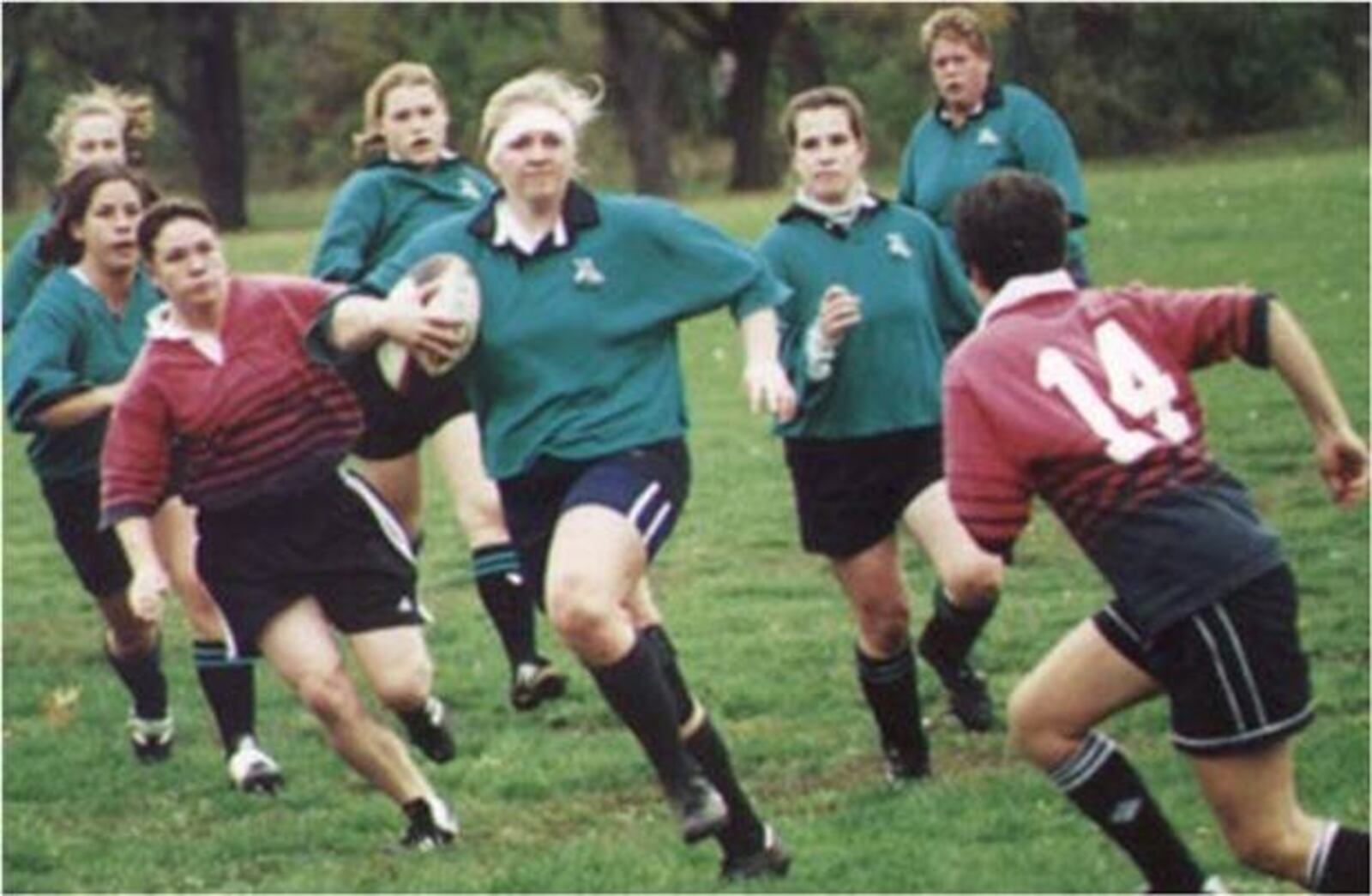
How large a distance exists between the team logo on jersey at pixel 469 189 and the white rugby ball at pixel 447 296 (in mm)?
2937

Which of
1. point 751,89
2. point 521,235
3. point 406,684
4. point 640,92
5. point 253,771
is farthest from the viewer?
point 751,89

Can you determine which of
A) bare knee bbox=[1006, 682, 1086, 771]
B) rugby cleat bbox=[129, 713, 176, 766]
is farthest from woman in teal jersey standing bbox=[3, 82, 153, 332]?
bare knee bbox=[1006, 682, 1086, 771]

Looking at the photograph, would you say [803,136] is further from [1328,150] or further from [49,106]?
[49,106]

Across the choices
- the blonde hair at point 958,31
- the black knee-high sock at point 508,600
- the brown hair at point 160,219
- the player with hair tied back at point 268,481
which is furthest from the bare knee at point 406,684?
the blonde hair at point 958,31

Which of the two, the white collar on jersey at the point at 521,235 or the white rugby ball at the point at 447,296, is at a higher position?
the white collar on jersey at the point at 521,235

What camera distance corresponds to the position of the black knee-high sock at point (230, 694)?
9.85 meters

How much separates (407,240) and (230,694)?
1.87m

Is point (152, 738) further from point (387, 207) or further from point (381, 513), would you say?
point (381, 513)

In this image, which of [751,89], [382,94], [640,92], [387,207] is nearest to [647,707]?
[387,207]

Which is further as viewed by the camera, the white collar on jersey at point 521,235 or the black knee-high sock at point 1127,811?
the white collar on jersey at point 521,235

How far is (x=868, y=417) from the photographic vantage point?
356 inches

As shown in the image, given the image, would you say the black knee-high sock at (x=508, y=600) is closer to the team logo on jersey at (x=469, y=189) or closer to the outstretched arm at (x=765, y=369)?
the team logo on jersey at (x=469, y=189)

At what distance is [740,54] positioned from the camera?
51.5 metres

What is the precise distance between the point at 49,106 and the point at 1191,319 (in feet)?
206
